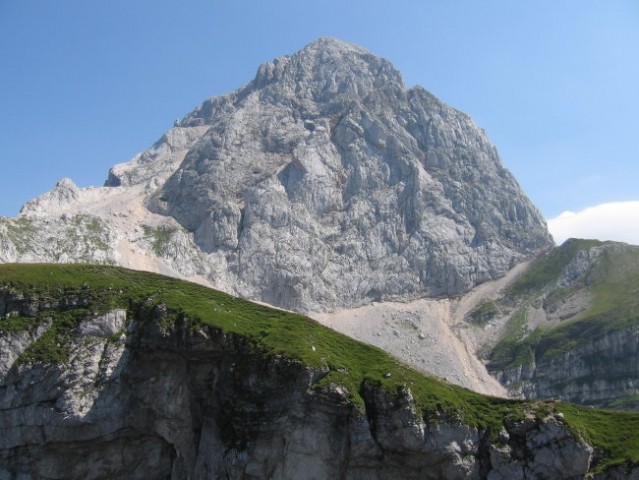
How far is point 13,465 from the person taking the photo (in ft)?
134

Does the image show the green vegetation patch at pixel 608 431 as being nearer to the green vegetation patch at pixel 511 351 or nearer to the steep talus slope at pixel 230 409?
the steep talus slope at pixel 230 409

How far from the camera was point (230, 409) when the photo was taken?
41.6m

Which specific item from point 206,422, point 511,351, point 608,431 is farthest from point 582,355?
point 206,422

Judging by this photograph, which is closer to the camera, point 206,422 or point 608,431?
point 608,431

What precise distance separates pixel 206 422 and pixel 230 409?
2276 millimetres

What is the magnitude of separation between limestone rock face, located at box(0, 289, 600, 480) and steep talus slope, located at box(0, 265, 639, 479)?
0.08 m

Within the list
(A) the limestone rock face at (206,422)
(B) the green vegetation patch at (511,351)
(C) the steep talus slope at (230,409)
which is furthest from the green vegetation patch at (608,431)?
(B) the green vegetation patch at (511,351)

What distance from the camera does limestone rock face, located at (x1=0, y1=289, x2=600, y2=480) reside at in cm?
3931

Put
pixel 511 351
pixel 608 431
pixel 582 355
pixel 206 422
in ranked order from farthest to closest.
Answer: pixel 511 351 < pixel 582 355 < pixel 206 422 < pixel 608 431

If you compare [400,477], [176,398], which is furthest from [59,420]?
[400,477]

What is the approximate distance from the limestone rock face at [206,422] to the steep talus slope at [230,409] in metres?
0.08

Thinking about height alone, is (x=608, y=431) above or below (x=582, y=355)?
below

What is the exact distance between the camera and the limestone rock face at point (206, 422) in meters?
39.3

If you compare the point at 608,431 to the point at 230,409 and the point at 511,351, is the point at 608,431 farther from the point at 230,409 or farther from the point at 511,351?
the point at 511,351
